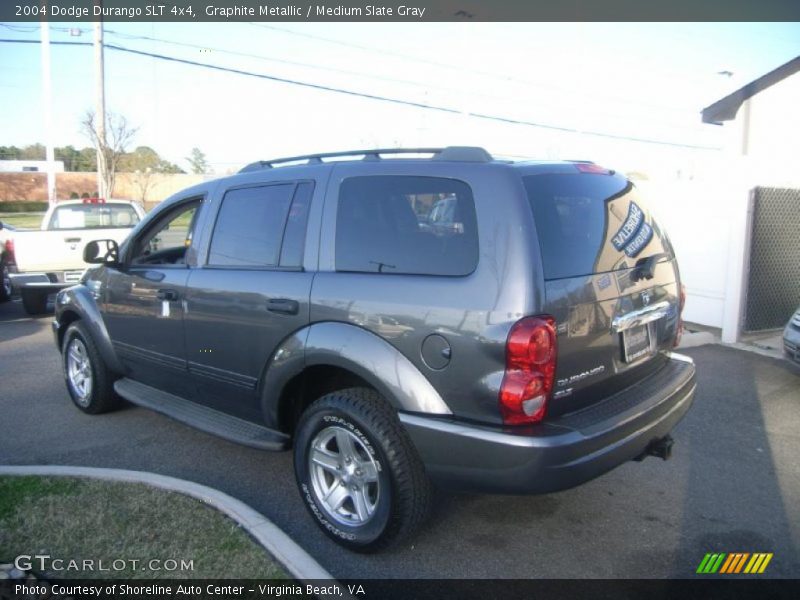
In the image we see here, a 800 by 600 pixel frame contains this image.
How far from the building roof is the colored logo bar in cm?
877

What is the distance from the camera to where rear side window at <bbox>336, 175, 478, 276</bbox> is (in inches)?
116

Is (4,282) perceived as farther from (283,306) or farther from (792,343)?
(792,343)

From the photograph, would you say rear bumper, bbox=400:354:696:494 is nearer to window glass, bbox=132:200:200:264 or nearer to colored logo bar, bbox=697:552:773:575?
colored logo bar, bbox=697:552:773:575

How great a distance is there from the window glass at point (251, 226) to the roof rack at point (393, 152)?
233 millimetres

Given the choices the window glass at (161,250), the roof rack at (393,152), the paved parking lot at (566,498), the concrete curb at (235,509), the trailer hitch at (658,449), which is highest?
the roof rack at (393,152)

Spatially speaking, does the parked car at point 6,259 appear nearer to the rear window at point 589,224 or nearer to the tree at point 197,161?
the rear window at point 589,224

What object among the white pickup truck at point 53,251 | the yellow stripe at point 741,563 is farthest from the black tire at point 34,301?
the yellow stripe at point 741,563

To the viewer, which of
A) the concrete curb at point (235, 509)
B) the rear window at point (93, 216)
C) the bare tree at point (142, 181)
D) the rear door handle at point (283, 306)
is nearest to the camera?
the concrete curb at point (235, 509)

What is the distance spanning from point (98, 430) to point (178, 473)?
4.04 feet

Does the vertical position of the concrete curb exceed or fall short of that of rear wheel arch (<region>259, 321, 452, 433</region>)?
it falls short

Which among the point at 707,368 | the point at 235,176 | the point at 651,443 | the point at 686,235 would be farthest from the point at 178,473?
the point at 686,235

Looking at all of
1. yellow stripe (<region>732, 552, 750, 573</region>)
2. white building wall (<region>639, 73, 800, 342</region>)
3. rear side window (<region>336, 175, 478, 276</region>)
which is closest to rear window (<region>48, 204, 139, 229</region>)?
white building wall (<region>639, 73, 800, 342</region>)

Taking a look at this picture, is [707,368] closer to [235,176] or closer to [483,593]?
[483,593]

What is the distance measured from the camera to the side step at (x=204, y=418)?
3.70 metres
